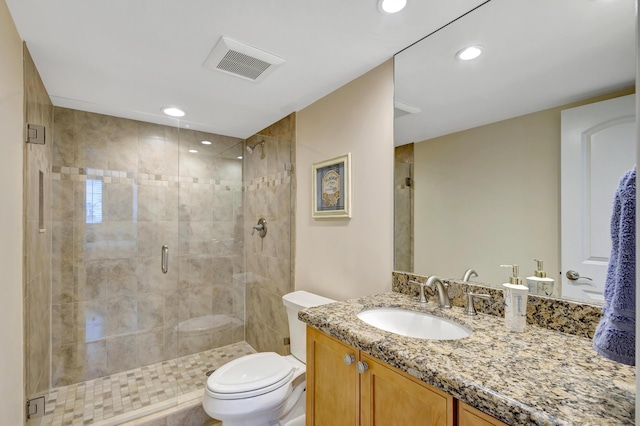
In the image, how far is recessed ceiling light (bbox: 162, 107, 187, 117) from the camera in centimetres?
239

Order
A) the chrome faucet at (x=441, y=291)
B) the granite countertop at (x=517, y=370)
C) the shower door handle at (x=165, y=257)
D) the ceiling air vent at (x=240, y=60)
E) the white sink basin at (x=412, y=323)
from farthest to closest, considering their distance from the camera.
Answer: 1. the shower door handle at (x=165, y=257)
2. the ceiling air vent at (x=240, y=60)
3. the chrome faucet at (x=441, y=291)
4. the white sink basin at (x=412, y=323)
5. the granite countertop at (x=517, y=370)

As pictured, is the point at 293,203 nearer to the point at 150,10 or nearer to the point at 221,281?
the point at 221,281

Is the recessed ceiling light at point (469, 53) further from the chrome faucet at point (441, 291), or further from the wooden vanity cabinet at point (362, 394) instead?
the wooden vanity cabinet at point (362, 394)

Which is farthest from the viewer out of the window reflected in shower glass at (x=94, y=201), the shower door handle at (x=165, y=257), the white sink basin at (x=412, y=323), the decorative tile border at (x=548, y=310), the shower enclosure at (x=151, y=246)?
the shower door handle at (x=165, y=257)

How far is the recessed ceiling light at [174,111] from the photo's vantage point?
239cm

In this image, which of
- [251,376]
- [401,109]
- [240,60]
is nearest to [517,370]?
[401,109]

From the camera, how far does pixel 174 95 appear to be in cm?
213

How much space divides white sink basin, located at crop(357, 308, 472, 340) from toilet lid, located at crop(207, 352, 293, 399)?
0.76 m

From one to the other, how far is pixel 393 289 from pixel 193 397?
1.68 m

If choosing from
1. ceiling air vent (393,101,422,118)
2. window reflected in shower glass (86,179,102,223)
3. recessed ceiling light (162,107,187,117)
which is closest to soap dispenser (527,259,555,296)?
ceiling air vent (393,101,422,118)

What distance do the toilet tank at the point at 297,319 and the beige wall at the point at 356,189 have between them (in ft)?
0.37

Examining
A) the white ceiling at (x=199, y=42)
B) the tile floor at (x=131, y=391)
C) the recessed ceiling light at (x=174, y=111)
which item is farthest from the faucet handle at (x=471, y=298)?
the recessed ceiling light at (x=174, y=111)

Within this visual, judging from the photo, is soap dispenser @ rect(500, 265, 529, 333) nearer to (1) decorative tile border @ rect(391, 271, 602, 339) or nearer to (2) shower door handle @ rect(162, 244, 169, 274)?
(1) decorative tile border @ rect(391, 271, 602, 339)

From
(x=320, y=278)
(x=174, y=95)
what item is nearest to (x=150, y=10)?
(x=174, y=95)
